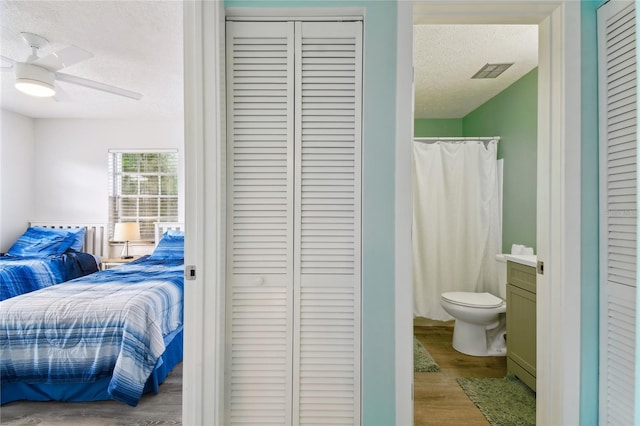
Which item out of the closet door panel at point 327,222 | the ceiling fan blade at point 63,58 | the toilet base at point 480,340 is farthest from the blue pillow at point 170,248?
the toilet base at point 480,340

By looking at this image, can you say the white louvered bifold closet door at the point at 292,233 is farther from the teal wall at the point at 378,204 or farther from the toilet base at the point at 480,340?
the toilet base at the point at 480,340

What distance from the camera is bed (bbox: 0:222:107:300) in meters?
3.33

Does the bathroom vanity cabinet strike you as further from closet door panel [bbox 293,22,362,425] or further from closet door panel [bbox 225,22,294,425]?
closet door panel [bbox 225,22,294,425]

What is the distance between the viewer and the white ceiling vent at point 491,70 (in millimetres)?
2670

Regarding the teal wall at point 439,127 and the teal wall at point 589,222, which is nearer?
the teal wall at point 589,222

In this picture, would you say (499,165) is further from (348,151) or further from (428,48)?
(348,151)

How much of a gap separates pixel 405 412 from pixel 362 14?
168cm

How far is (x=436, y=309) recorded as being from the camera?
3.35 meters

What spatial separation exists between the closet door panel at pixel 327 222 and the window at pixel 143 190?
142 inches

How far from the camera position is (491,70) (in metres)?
2.75

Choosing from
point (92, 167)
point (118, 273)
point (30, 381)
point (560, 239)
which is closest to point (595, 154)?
point (560, 239)

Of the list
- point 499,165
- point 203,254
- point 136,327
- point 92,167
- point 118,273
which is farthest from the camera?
point 92,167

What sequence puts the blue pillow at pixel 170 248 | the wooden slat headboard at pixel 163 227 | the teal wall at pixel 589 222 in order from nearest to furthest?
the teal wall at pixel 589 222
the blue pillow at pixel 170 248
the wooden slat headboard at pixel 163 227

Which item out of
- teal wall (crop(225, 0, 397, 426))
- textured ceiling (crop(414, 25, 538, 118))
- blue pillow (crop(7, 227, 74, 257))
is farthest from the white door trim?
blue pillow (crop(7, 227, 74, 257))
